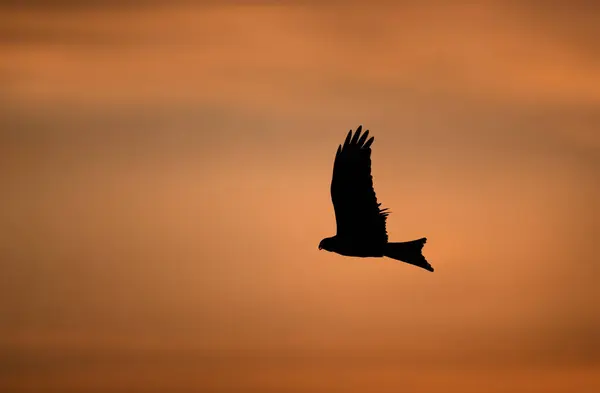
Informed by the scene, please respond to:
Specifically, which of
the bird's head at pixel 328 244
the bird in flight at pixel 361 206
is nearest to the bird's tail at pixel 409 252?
the bird in flight at pixel 361 206

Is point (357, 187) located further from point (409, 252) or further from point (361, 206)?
point (409, 252)

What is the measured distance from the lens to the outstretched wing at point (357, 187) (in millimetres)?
24953

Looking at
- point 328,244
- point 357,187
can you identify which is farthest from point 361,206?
point 328,244

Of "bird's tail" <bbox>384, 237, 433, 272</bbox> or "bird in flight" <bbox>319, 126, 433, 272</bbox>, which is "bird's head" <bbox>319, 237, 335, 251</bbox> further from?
"bird's tail" <bbox>384, 237, 433, 272</bbox>

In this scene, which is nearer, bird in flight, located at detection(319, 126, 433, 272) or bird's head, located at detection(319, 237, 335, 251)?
bird in flight, located at detection(319, 126, 433, 272)

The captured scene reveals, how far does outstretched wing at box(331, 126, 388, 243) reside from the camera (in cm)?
2495

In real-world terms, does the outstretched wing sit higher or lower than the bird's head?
higher

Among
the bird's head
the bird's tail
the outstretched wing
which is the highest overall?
the outstretched wing

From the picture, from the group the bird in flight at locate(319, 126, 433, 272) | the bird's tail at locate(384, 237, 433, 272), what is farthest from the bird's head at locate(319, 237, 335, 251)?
the bird's tail at locate(384, 237, 433, 272)

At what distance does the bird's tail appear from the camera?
81.8 feet

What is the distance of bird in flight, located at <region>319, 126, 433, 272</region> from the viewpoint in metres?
25.0

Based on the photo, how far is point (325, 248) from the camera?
26.0m

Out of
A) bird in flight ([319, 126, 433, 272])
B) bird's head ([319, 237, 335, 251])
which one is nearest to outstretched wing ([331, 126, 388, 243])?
bird in flight ([319, 126, 433, 272])

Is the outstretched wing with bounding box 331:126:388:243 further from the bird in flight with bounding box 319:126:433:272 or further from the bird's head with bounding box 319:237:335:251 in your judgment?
the bird's head with bounding box 319:237:335:251
